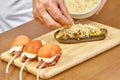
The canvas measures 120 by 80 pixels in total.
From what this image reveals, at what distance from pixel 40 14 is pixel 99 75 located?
370mm

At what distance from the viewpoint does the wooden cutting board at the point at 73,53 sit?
3.99 feet

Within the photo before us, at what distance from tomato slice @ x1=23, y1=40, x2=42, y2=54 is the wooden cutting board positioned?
0.05 m

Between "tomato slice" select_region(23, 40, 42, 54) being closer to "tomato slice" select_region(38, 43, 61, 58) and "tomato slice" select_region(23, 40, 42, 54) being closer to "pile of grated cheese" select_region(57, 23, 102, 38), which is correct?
"tomato slice" select_region(38, 43, 61, 58)

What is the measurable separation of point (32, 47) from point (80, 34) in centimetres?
24

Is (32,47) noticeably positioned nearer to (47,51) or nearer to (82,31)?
(47,51)

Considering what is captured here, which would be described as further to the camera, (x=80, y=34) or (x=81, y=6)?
(x=81, y=6)

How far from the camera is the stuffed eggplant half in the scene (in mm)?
1393

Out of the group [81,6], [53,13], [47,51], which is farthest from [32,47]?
[81,6]

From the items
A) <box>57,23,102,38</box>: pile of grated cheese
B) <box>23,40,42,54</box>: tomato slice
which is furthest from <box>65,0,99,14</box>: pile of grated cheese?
<box>23,40,42,54</box>: tomato slice

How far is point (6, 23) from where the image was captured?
1934mm

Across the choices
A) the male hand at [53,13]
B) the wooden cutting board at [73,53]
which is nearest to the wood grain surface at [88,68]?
the wooden cutting board at [73,53]

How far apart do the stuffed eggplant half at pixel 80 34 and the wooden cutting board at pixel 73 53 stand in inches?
0.7

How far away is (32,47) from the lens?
1246mm

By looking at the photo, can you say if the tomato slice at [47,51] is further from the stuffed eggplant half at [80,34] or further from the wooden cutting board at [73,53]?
the stuffed eggplant half at [80,34]
